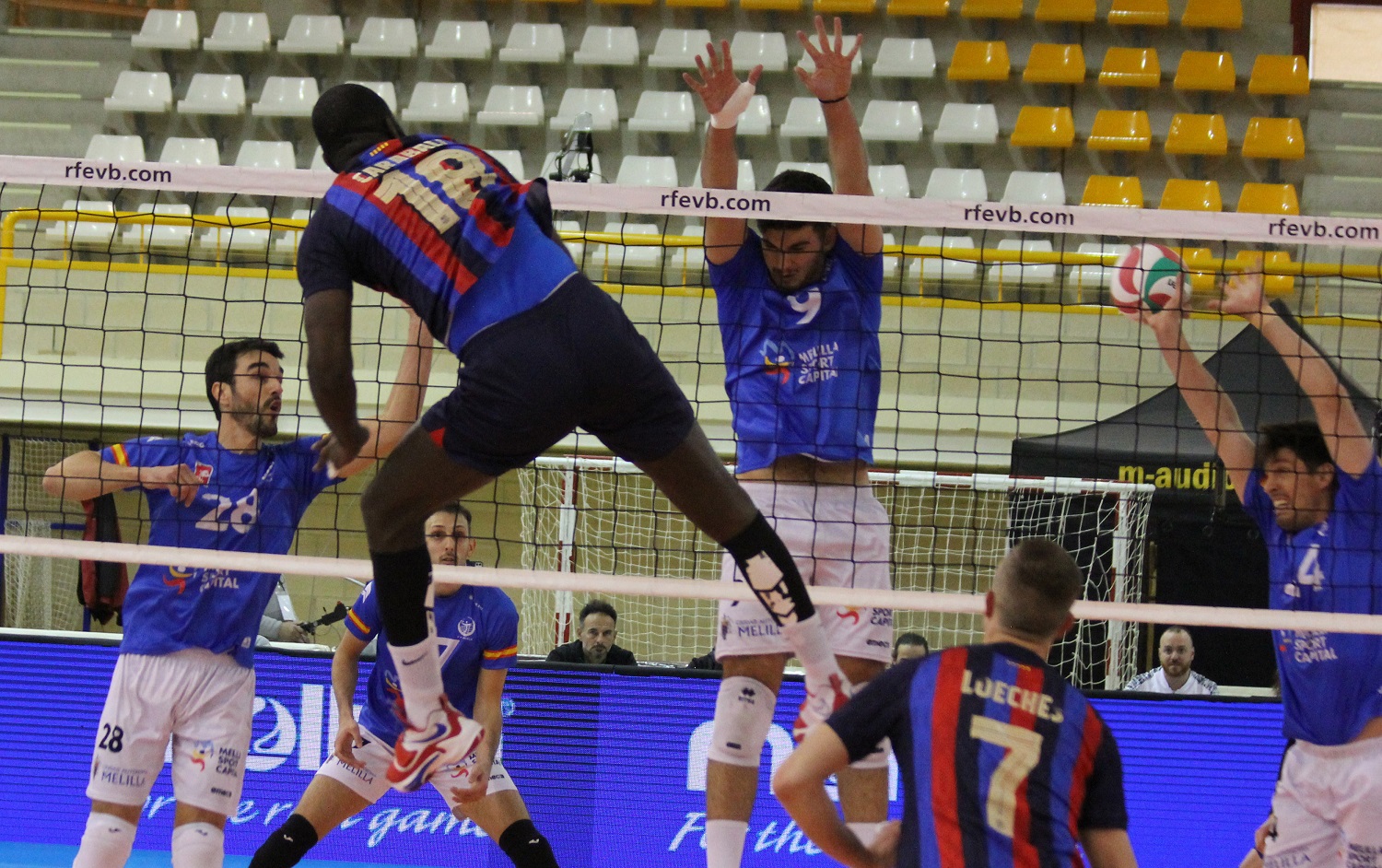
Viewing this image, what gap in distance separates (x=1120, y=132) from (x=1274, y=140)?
5.03 feet

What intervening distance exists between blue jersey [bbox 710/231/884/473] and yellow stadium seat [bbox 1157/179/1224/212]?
9.22 m

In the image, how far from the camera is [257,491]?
→ 211 inches

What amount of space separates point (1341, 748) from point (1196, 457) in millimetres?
4920

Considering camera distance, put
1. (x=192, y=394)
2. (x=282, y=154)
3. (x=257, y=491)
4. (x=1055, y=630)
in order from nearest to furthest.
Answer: (x=1055, y=630) → (x=257, y=491) → (x=192, y=394) → (x=282, y=154)

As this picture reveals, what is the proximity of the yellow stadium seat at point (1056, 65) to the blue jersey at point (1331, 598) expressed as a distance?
961cm

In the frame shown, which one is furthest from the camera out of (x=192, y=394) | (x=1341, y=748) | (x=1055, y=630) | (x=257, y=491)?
(x=192, y=394)

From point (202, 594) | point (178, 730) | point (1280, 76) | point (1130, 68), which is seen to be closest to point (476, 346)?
point (202, 594)

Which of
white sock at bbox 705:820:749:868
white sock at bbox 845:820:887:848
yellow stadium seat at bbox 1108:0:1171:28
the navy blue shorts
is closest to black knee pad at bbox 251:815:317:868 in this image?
white sock at bbox 705:820:749:868

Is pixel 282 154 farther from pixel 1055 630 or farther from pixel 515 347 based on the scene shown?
pixel 1055 630

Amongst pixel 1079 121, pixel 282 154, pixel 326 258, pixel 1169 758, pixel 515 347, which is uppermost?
pixel 1079 121

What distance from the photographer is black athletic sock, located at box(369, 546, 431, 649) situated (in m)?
3.62

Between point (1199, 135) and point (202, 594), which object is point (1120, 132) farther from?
point (202, 594)

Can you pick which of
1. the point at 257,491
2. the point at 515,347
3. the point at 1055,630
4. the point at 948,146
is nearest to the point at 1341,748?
the point at 1055,630

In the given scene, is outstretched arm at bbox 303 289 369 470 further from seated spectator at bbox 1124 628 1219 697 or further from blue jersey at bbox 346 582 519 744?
seated spectator at bbox 1124 628 1219 697
